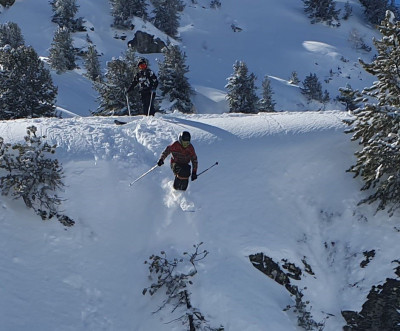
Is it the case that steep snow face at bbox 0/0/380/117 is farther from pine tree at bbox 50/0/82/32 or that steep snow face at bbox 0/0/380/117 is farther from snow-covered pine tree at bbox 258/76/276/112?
snow-covered pine tree at bbox 258/76/276/112

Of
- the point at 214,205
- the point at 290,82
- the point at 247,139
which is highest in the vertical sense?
the point at 247,139

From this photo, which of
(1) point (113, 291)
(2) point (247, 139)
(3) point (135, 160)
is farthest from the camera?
(2) point (247, 139)

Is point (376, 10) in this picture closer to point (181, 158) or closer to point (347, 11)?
point (347, 11)

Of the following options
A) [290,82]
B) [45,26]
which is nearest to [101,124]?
[290,82]

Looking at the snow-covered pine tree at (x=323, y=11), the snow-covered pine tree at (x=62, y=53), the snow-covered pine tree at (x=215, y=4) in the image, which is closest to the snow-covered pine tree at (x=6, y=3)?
the snow-covered pine tree at (x=62, y=53)

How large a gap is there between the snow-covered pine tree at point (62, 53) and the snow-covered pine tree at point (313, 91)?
2071cm

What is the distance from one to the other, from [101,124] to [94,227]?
4550 millimetres

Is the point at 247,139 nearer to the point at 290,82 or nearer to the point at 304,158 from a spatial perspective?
the point at 304,158

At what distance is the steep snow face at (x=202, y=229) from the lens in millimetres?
8969

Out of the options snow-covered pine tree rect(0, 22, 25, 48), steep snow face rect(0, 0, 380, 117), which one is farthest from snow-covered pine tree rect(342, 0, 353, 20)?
snow-covered pine tree rect(0, 22, 25, 48)

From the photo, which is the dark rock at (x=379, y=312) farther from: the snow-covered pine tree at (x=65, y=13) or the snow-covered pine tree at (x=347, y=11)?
the snow-covered pine tree at (x=347, y=11)

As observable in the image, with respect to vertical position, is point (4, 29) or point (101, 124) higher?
point (101, 124)

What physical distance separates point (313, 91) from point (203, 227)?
104 ft

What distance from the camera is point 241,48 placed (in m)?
50.2
